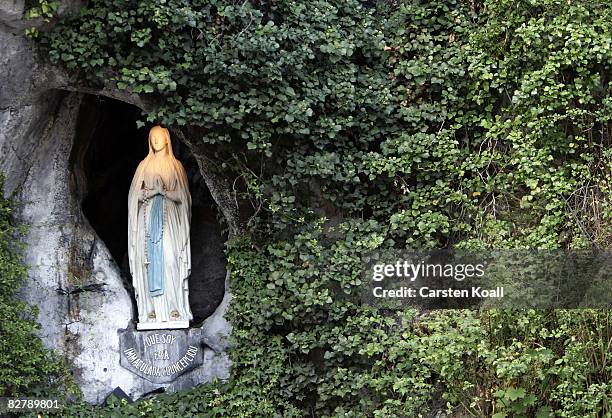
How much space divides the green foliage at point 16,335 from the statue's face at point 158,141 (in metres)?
1.29

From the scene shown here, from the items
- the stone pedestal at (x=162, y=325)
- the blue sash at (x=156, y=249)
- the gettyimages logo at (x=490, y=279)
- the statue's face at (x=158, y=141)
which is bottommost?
the stone pedestal at (x=162, y=325)

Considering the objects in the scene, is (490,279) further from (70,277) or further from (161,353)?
(70,277)

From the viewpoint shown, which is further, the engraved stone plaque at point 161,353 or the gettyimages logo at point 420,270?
the engraved stone plaque at point 161,353

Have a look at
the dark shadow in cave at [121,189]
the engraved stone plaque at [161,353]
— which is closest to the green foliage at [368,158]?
the engraved stone plaque at [161,353]

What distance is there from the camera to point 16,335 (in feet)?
28.7

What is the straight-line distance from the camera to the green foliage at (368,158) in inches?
333

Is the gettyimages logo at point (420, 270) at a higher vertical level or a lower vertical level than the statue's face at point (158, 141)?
lower

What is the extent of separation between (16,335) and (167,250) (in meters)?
1.45

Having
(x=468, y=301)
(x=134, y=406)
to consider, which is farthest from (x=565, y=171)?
(x=134, y=406)

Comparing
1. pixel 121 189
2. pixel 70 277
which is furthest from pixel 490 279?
pixel 121 189

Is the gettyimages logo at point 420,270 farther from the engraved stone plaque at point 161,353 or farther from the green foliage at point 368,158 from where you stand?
the engraved stone plaque at point 161,353

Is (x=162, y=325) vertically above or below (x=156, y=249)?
below

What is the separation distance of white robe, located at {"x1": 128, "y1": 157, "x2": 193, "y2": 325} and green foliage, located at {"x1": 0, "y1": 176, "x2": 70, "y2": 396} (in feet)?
2.92

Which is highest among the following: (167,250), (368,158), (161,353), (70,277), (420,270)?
(368,158)
